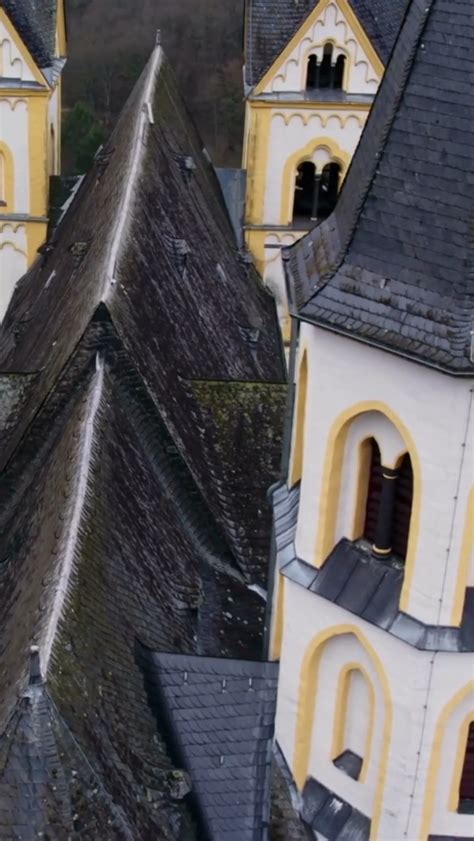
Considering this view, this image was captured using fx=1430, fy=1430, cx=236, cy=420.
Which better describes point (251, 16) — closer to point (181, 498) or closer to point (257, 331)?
point (257, 331)

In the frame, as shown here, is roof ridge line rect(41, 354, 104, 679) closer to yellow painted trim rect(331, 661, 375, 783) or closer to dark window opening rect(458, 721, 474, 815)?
yellow painted trim rect(331, 661, 375, 783)

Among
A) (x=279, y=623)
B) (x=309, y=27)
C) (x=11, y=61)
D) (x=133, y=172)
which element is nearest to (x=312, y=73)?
(x=309, y=27)

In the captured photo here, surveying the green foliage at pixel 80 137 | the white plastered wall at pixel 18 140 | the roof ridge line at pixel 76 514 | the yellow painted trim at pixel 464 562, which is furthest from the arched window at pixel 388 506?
the green foliage at pixel 80 137

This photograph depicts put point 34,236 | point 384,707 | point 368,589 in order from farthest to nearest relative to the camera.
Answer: point 34,236, point 384,707, point 368,589

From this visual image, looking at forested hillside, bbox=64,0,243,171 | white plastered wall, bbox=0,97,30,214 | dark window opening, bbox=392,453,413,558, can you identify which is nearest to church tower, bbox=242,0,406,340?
white plastered wall, bbox=0,97,30,214

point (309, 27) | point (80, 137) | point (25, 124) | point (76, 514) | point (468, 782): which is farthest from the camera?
point (80, 137)

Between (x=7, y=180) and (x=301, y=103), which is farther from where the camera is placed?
(x=7, y=180)

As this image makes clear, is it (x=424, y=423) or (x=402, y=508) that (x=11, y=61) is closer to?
(x=402, y=508)
